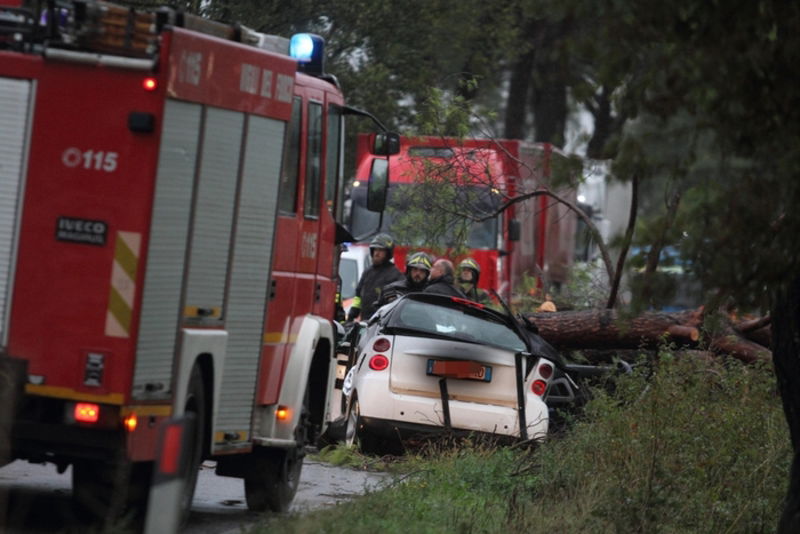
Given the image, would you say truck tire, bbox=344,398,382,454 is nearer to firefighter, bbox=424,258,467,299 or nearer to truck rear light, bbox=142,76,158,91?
firefighter, bbox=424,258,467,299

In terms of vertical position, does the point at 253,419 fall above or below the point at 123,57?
below

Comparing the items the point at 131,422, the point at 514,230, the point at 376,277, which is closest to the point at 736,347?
the point at 376,277

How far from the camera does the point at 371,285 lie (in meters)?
18.8

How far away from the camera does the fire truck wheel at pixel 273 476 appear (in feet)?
34.9

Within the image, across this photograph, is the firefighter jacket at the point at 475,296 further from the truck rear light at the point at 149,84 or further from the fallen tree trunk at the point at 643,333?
the truck rear light at the point at 149,84

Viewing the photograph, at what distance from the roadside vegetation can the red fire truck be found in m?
1.90

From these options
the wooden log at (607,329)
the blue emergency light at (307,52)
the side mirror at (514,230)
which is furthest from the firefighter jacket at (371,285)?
the blue emergency light at (307,52)

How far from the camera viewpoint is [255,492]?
10.7 metres

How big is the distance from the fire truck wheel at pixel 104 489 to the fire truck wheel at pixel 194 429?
0.27 meters

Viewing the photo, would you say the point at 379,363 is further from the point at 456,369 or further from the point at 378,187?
the point at 378,187

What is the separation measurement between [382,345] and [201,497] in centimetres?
326

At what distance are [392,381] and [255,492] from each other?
3689mm

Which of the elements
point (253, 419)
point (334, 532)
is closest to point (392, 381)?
point (253, 419)

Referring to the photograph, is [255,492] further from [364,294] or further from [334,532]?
[364,294]
